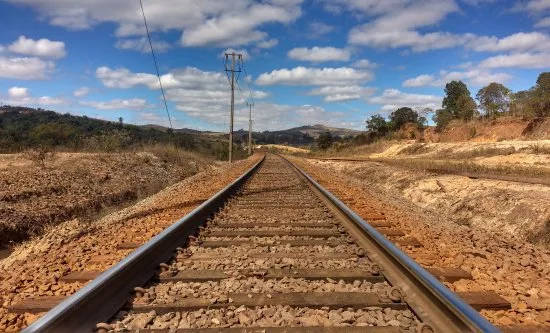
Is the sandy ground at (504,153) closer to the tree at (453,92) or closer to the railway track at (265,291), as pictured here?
the railway track at (265,291)

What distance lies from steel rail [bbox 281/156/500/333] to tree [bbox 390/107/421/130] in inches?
2482

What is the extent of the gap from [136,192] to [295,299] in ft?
42.8

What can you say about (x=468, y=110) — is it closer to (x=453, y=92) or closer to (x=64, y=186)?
(x=453, y=92)

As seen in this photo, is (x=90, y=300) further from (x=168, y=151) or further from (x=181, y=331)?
(x=168, y=151)

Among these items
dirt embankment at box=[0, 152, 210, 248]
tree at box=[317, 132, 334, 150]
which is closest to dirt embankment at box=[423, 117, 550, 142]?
dirt embankment at box=[0, 152, 210, 248]

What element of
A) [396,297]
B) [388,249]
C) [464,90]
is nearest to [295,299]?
[396,297]

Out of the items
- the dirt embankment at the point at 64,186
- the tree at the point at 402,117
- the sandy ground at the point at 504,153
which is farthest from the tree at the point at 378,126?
the dirt embankment at the point at 64,186

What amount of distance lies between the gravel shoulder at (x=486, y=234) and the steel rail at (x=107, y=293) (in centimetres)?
274

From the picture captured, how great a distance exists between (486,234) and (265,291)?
479 centimetres

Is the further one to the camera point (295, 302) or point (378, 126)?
point (378, 126)

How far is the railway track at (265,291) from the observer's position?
3074mm

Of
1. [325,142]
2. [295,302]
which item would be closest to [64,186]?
[295,302]

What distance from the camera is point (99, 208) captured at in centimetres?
1274

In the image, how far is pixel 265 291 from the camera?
3766mm
